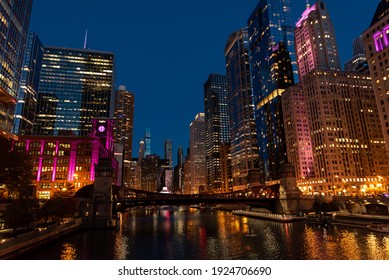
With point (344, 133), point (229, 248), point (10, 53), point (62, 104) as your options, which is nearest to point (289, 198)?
point (229, 248)

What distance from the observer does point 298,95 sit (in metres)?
179

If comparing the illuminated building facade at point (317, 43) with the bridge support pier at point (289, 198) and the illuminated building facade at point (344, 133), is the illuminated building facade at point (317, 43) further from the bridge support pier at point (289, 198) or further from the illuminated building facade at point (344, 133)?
the bridge support pier at point (289, 198)

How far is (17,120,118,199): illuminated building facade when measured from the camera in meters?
118

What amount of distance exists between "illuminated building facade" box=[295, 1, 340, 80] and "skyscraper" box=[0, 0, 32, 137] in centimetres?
15917

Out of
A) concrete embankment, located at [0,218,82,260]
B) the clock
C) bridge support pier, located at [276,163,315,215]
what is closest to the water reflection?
concrete embankment, located at [0,218,82,260]

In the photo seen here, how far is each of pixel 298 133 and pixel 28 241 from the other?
163907mm

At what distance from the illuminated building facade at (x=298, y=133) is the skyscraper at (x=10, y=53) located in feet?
496

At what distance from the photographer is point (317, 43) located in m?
177

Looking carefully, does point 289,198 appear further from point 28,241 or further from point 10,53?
point 10,53

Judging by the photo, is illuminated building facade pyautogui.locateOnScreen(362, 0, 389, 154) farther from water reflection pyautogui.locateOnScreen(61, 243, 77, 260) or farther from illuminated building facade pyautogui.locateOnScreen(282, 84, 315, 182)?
water reflection pyautogui.locateOnScreen(61, 243, 77, 260)

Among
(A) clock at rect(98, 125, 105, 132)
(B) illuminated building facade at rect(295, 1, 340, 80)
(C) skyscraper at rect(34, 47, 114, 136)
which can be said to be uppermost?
(B) illuminated building facade at rect(295, 1, 340, 80)

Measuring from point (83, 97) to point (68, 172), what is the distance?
305ft
